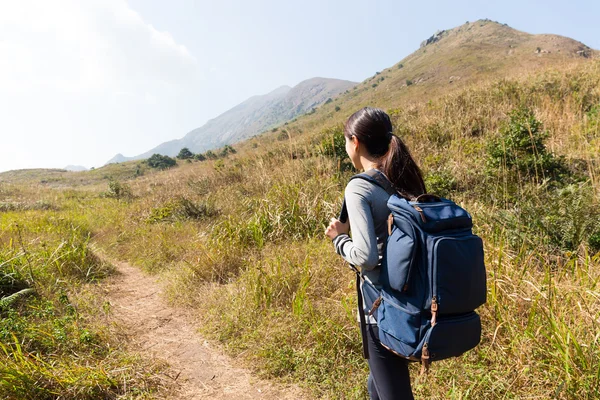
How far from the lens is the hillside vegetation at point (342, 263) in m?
2.33

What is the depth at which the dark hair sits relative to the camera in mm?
1589

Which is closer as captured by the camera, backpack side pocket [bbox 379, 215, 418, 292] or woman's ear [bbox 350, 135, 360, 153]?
backpack side pocket [bbox 379, 215, 418, 292]

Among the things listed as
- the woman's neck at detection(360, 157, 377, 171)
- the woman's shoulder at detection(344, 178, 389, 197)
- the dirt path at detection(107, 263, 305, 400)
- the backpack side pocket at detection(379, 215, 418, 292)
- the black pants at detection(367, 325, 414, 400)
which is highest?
the woman's neck at detection(360, 157, 377, 171)

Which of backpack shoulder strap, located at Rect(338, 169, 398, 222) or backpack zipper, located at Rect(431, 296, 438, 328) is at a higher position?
backpack shoulder strap, located at Rect(338, 169, 398, 222)

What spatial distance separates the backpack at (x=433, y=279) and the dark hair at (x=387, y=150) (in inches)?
10.3

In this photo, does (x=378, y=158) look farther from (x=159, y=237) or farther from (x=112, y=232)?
(x=112, y=232)

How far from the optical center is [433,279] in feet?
4.05

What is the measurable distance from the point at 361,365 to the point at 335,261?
1485 millimetres

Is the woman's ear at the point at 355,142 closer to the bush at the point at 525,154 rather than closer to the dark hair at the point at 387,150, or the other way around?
the dark hair at the point at 387,150

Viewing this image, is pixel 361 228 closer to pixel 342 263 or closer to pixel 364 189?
pixel 364 189

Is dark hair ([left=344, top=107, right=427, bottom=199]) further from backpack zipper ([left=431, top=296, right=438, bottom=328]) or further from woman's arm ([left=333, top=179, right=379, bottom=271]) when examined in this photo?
backpack zipper ([left=431, top=296, right=438, bottom=328])

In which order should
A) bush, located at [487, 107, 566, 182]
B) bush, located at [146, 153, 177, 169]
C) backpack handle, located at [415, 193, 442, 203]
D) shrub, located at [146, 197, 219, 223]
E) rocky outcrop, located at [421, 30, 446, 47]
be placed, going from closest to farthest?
backpack handle, located at [415, 193, 442, 203] → bush, located at [487, 107, 566, 182] → shrub, located at [146, 197, 219, 223] → bush, located at [146, 153, 177, 169] → rocky outcrop, located at [421, 30, 446, 47]

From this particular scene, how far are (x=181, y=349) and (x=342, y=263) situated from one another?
2115 mm

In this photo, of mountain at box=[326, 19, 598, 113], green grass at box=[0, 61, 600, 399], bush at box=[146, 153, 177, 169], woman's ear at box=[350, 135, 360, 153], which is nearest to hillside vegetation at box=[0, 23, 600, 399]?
green grass at box=[0, 61, 600, 399]
